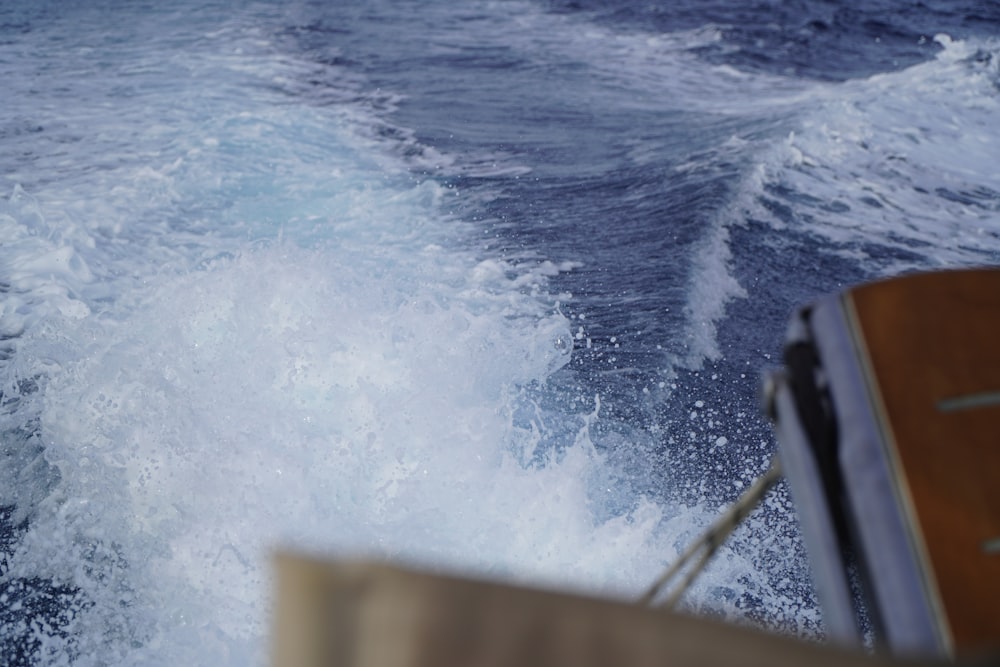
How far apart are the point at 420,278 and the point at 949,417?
124 inches

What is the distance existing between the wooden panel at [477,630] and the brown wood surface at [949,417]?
0.36 meters

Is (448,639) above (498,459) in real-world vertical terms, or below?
above

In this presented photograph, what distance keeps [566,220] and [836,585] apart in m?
3.59

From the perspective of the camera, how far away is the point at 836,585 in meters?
0.89

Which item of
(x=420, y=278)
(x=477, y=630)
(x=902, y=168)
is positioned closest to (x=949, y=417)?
(x=477, y=630)

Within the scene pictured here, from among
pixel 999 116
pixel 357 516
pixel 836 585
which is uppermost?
pixel 836 585

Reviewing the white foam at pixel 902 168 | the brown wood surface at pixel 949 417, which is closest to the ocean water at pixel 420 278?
the white foam at pixel 902 168

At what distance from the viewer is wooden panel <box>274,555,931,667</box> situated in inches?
19.8

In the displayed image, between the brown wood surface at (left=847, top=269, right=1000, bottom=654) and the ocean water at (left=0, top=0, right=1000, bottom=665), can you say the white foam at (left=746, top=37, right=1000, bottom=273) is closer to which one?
the ocean water at (left=0, top=0, right=1000, bottom=665)

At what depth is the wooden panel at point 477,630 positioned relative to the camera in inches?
19.8

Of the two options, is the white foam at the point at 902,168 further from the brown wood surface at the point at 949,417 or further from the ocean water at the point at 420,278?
the brown wood surface at the point at 949,417

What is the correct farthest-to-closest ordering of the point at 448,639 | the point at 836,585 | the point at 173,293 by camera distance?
the point at 173,293, the point at 836,585, the point at 448,639

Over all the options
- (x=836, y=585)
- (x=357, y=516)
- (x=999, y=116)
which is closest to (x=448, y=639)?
(x=836, y=585)

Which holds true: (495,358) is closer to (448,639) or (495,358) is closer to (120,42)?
(448,639)
